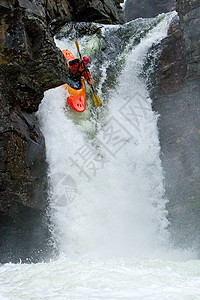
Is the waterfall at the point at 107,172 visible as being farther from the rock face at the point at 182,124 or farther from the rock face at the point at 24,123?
the rock face at the point at 24,123

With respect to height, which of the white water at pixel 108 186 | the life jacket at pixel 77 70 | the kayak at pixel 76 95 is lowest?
the white water at pixel 108 186

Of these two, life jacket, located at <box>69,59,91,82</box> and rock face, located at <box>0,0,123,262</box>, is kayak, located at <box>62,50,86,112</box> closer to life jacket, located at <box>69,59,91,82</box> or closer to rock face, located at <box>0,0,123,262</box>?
life jacket, located at <box>69,59,91,82</box>

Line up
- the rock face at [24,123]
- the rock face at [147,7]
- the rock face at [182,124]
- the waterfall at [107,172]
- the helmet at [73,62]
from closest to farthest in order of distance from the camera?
the rock face at [24,123]
the waterfall at [107,172]
the rock face at [182,124]
the helmet at [73,62]
the rock face at [147,7]

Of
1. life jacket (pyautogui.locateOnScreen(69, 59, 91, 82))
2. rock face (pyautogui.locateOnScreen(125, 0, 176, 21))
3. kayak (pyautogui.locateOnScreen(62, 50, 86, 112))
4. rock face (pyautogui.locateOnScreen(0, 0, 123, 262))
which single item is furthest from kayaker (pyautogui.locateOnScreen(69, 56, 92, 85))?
rock face (pyautogui.locateOnScreen(125, 0, 176, 21))

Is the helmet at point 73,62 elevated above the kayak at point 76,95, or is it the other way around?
the helmet at point 73,62

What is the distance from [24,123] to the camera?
217 inches

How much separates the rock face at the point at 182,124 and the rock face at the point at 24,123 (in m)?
3.17

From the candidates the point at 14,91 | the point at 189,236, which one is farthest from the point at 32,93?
the point at 189,236

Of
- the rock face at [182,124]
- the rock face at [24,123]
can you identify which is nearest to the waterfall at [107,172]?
the rock face at [182,124]

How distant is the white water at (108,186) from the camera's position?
5621 millimetres

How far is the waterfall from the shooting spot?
599 centimetres

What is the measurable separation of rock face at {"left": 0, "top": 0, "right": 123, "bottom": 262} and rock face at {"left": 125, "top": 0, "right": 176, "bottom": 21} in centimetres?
1453

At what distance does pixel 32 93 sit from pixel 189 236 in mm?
4695

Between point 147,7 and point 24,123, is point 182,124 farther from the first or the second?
point 147,7
